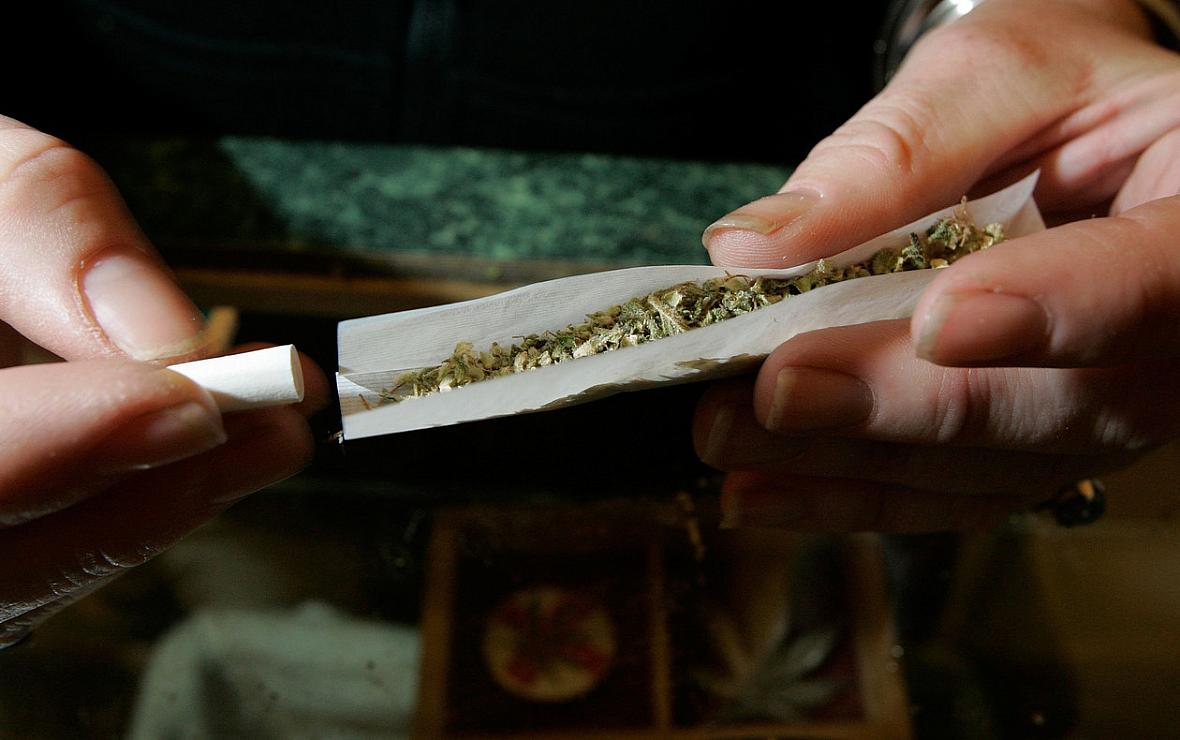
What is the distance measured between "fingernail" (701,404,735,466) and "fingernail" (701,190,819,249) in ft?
0.39

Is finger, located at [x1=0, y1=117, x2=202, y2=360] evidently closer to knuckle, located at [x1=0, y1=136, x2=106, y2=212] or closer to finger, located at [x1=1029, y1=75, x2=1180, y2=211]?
knuckle, located at [x1=0, y1=136, x2=106, y2=212]

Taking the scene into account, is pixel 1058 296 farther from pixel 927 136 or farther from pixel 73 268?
pixel 73 268

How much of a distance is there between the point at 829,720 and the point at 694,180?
59 cm

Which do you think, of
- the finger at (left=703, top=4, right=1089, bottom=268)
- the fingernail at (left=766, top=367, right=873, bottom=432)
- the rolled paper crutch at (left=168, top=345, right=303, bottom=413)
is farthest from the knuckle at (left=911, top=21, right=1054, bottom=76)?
the rolled paper crutch at (left=168, top=345, right=303, bottom=413)

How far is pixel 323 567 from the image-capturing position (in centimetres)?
80

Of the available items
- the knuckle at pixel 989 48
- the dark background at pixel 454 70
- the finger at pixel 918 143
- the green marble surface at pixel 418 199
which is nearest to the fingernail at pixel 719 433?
the finger at pixel 918 143

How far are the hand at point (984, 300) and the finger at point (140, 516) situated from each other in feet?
1.00

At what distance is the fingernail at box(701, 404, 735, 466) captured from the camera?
0.54m

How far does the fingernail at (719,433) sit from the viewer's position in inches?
21.1

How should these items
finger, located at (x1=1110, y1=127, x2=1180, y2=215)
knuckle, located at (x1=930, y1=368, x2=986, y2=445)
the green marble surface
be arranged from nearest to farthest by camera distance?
knuckle, located at (x1=930, y1=368, x2=986, y2=445), finger, located at (x1=1110, y1=127, x2=1180, y2=215), the green marble surface

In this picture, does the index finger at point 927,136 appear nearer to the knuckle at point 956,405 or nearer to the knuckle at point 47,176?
the knuckle at point 956,405

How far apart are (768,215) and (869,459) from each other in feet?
0.74

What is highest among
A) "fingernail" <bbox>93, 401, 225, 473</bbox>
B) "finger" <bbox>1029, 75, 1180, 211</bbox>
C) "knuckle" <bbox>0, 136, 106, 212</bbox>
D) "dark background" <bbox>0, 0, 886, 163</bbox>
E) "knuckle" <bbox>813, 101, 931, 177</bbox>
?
"dark background" <bbox>0, 0, 886, 163</bbox>

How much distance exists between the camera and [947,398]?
1.63 ft
